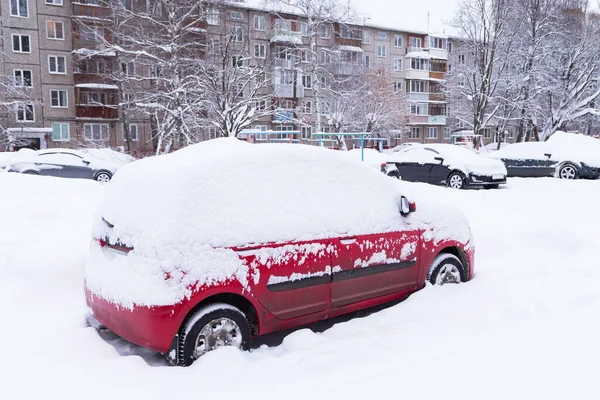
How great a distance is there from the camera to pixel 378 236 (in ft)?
15.3

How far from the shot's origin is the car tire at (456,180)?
50.5ft

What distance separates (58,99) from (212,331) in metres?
38.7

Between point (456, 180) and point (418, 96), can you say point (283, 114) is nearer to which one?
point (418, 96)

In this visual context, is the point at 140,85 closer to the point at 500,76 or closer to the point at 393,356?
the point at 500,76

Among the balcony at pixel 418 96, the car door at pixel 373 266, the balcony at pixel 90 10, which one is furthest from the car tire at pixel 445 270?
the balcony at pixel 418 96

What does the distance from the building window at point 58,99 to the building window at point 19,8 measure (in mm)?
5836

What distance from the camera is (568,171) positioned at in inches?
680

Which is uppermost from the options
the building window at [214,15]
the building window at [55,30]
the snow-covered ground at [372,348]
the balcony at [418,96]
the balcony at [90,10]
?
the balcony at [90,10]

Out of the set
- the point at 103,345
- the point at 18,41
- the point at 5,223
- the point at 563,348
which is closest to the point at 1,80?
the point at 18,41

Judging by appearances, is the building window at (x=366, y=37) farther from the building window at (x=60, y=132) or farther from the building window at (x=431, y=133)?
the building window at (x=60, y=132)

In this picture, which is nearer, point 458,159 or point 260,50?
point 458,159

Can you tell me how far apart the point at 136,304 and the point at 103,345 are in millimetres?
776

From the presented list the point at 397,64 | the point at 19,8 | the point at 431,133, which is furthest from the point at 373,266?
the point at 431,133

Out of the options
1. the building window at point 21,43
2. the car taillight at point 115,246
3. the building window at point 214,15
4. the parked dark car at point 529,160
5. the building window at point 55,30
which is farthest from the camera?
the building window at point 55,30
